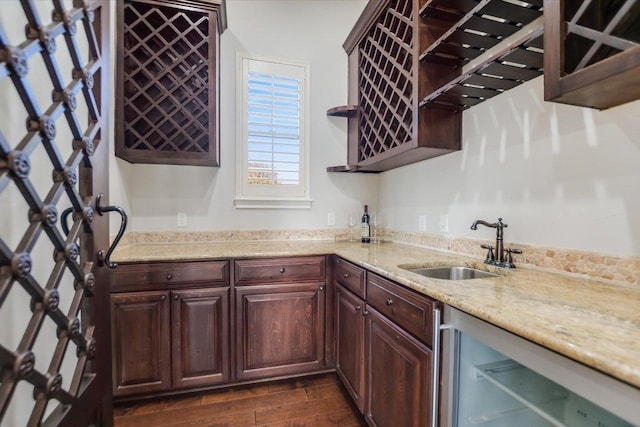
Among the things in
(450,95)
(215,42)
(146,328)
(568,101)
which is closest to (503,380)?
(568,101)

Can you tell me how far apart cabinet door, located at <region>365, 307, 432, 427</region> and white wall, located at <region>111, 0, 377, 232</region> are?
Answer: 1.41 meters

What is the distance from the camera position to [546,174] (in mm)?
1344

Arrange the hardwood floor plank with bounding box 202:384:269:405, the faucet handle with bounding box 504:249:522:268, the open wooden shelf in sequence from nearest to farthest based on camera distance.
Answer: the faucet handle with bounding box 504:249:522:268, the hardwood floor plank with bounding box 202:384:269:405, the open wooden shelf

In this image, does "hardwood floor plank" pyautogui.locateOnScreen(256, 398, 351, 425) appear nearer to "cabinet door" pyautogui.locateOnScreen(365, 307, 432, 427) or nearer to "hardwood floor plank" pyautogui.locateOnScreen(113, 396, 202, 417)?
"cabinet door" pyautogui.locateOnScreen(365, 307, 432, 427)

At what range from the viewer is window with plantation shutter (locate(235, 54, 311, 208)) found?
2562mm

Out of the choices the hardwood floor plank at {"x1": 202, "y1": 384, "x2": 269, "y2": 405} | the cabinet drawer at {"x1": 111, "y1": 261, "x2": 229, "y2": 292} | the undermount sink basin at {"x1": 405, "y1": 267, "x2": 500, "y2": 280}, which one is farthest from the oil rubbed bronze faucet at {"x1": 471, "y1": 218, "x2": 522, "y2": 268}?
the hardwood floor plank at {"x1": 202, "y1": 384, "x2": 269, "y2": 405}

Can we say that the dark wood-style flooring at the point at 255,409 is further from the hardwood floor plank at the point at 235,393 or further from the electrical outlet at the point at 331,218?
the electrical outlet at the point at 331,218

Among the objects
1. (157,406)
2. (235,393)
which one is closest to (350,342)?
(235,393)

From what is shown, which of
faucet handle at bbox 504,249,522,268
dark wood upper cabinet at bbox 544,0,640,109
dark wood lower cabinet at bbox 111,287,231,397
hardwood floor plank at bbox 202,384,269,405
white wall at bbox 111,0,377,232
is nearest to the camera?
dark wood upper cabinet at bbox 544,0,640,109

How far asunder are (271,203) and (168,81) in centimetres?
123

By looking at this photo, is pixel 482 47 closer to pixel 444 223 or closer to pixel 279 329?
pixel 444 223

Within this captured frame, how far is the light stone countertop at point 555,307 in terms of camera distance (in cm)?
62

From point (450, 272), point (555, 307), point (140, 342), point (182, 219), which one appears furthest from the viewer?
point (182, 219)

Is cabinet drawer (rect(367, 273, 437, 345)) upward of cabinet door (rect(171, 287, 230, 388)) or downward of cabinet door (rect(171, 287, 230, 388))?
upward
